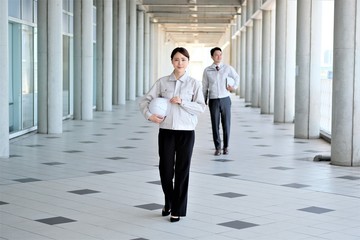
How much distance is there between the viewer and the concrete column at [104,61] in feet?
77.8

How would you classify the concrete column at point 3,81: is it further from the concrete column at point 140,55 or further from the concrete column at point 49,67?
the concrete column at point 140,55

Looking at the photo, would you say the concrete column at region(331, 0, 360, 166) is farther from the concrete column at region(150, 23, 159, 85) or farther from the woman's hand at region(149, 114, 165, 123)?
the concrete column at region(150, 23, 159, 85)

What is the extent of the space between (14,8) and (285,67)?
310 inches

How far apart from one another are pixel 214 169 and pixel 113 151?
275cm

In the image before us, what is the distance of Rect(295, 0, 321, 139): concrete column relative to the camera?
1498 centimetres

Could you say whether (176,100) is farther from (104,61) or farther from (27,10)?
(104,61)

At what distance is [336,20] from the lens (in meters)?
10.7

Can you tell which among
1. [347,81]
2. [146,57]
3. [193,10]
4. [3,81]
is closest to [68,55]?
[3,81]

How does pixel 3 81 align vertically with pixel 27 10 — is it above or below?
below

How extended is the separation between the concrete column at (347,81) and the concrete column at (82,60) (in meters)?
10.4

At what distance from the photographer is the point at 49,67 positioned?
606 inches

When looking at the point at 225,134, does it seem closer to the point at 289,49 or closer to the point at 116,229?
the point at 116,229

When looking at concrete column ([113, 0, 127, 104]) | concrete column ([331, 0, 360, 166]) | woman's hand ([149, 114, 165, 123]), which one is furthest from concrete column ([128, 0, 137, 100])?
woman's hand ([149, 114, 165, 123])

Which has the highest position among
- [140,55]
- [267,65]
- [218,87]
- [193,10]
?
[193,10]
